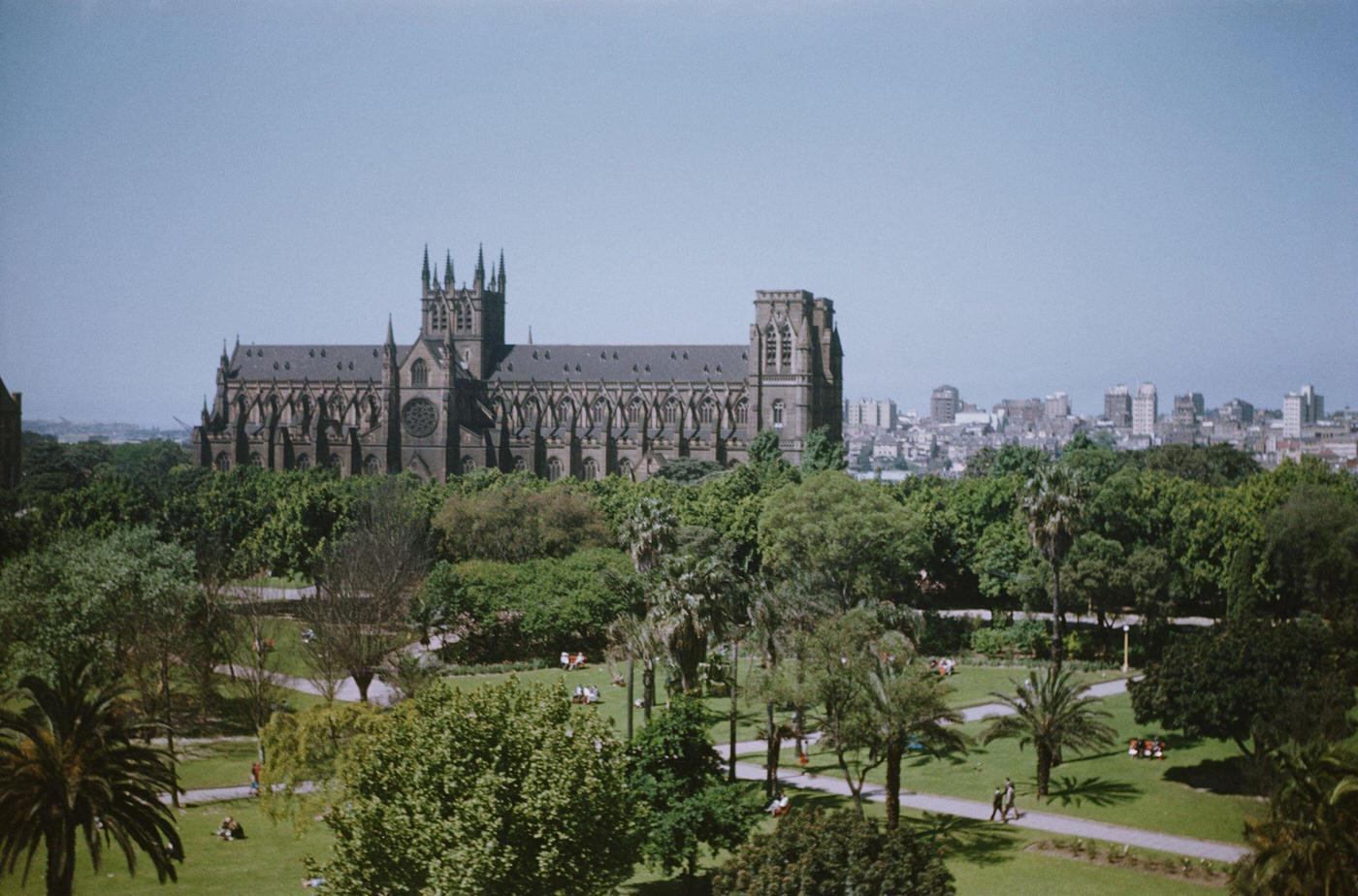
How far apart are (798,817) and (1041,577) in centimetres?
3453

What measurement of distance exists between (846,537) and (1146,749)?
2103 cm

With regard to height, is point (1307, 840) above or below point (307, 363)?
below

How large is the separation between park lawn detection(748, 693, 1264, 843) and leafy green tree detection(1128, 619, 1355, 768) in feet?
4.00

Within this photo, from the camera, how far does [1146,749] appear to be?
43.3 metres

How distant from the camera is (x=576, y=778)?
28.0m

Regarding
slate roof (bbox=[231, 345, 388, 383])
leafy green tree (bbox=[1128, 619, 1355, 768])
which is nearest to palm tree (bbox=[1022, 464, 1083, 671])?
leafy green tree (bbox=[1128, 619, 1355, 768])

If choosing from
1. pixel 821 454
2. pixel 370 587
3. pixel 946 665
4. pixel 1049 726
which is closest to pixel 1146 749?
pixel 1049 726

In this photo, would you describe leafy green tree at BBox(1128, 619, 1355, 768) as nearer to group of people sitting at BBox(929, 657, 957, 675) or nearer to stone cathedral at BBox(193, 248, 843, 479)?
group of people sitting at BBox(929, 657, 957, 675)

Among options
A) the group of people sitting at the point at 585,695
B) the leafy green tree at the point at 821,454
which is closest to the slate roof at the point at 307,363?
the leafy green tree at the point at 821,454

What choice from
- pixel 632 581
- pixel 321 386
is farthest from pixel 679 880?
pixel 321 386

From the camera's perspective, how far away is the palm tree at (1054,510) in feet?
175

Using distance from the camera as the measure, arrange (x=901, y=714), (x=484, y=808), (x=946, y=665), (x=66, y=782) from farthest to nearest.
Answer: (x=946, y=665), (x=901, y=714), (x=484, y=808), (x=66, y=782)

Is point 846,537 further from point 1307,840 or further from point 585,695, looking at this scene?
point 1307,840

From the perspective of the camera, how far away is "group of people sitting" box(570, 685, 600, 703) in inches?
2051
